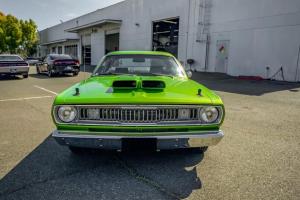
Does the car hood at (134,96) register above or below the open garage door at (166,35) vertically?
below

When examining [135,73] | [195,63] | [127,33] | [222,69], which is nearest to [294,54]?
[222,69]

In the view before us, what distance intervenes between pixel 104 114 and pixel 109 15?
3316cm

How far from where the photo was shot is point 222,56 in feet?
63.8

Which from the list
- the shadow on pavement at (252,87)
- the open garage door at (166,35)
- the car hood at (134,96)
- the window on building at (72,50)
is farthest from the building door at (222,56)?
the window on building at (72,50)

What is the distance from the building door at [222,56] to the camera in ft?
62.6

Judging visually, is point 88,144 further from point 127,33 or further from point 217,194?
point 127,33

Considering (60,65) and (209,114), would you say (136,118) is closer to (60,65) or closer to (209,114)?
(209,114)

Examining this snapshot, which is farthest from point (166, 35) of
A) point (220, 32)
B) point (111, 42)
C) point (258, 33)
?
point (111, 42)

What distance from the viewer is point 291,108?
7.46 m

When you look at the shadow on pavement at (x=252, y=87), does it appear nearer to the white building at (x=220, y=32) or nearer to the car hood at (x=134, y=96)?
the white building at (x=220, y=32)

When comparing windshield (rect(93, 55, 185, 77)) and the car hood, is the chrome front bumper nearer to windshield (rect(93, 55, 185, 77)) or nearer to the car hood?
the car hood

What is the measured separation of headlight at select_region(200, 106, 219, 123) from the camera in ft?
9.71

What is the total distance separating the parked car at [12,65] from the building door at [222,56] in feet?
45.4

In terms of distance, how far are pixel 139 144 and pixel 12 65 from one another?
1472 cm
